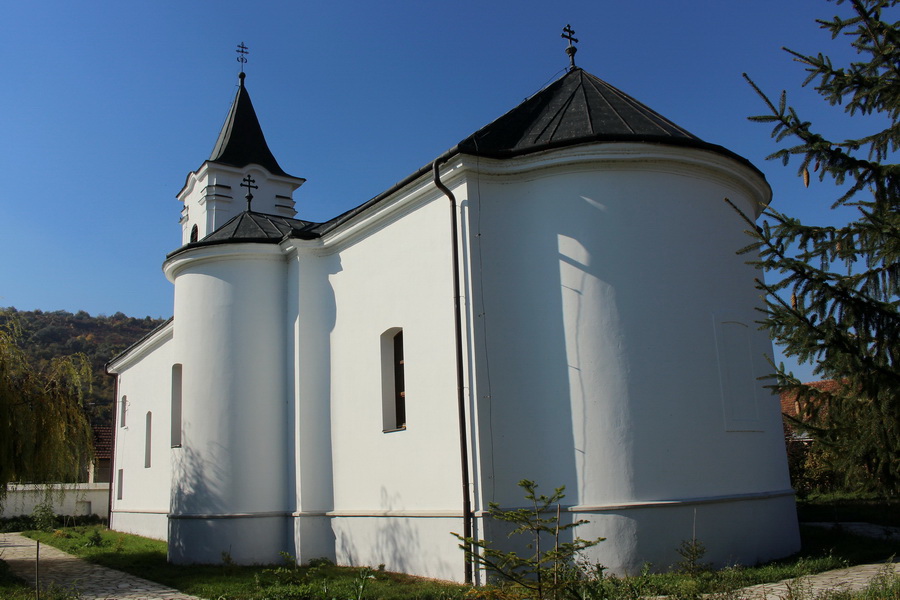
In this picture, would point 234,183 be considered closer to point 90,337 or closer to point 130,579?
point 130,579

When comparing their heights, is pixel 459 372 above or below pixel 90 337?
below

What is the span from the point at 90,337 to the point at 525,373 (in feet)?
156

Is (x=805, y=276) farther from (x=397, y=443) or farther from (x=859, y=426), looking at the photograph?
(x=397, y=443)

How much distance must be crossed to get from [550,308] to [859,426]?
196 inches

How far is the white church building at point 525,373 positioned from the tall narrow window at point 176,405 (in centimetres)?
285

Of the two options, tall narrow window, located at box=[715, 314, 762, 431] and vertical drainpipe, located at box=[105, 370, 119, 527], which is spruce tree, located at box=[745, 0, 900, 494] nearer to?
tall narrow window, located at box=[715, 314, 762, 431]

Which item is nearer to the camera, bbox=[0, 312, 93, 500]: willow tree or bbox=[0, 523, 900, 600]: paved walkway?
bbox=[0, 523, 900, 600]: paved walkway

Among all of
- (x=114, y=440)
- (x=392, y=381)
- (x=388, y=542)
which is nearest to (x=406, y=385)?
(x=392, y=381)

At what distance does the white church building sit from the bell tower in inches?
366

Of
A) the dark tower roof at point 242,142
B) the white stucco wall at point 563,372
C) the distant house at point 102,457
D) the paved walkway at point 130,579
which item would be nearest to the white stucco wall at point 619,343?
the white stucco wall at point 563,372

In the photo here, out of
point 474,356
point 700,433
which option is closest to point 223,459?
point 474,356

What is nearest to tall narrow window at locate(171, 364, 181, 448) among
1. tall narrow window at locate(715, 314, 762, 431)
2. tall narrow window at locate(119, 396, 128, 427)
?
tall narrow window at locate(119, 396, 128, 427)

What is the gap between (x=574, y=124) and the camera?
12320mm

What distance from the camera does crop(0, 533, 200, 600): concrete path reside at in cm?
1107
